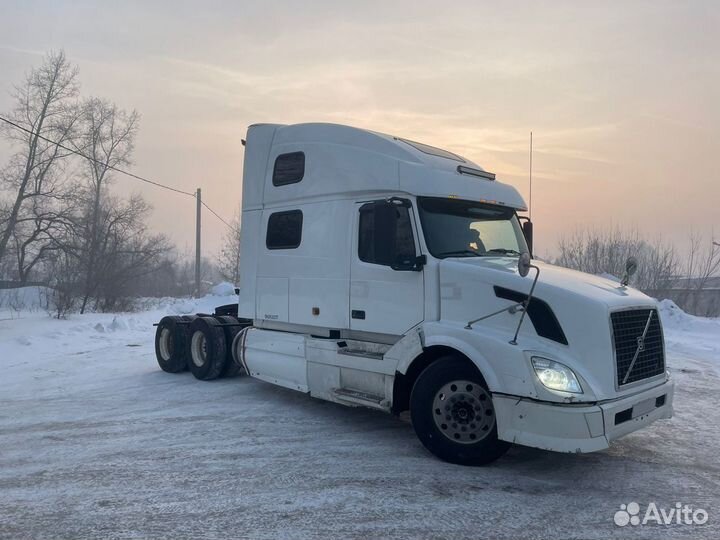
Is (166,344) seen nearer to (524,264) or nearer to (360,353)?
(360,353)

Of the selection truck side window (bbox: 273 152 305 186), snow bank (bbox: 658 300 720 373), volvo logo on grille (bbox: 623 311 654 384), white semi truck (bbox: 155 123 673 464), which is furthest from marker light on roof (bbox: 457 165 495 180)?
snow bank (bbox: 658 300 720 373)

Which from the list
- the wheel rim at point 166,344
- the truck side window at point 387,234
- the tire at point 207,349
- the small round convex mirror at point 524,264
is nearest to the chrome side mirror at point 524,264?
the small round convex mirror at point 524,264

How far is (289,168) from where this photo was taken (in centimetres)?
734

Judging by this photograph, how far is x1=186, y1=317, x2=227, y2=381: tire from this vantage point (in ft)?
29.7

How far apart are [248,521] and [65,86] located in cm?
3018

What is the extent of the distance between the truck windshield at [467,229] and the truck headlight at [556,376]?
1585 millimetres

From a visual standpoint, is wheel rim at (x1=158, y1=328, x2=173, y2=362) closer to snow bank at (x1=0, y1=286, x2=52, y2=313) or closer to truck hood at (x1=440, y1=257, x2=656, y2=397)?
truck hood at (x1=440, y1=257, x2=656, y2=397)

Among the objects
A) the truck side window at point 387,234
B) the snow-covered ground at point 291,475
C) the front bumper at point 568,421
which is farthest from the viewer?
the truck side window at point 387,234

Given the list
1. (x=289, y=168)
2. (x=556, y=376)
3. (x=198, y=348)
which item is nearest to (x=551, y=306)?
(x=556, y=376)

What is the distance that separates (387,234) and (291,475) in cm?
256

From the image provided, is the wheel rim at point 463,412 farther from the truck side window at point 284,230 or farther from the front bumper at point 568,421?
the truck side window at point 284,230

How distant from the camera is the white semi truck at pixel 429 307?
4.61 m

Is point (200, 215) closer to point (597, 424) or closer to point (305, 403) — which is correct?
point (305, 403)

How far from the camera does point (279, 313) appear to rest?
746cm
